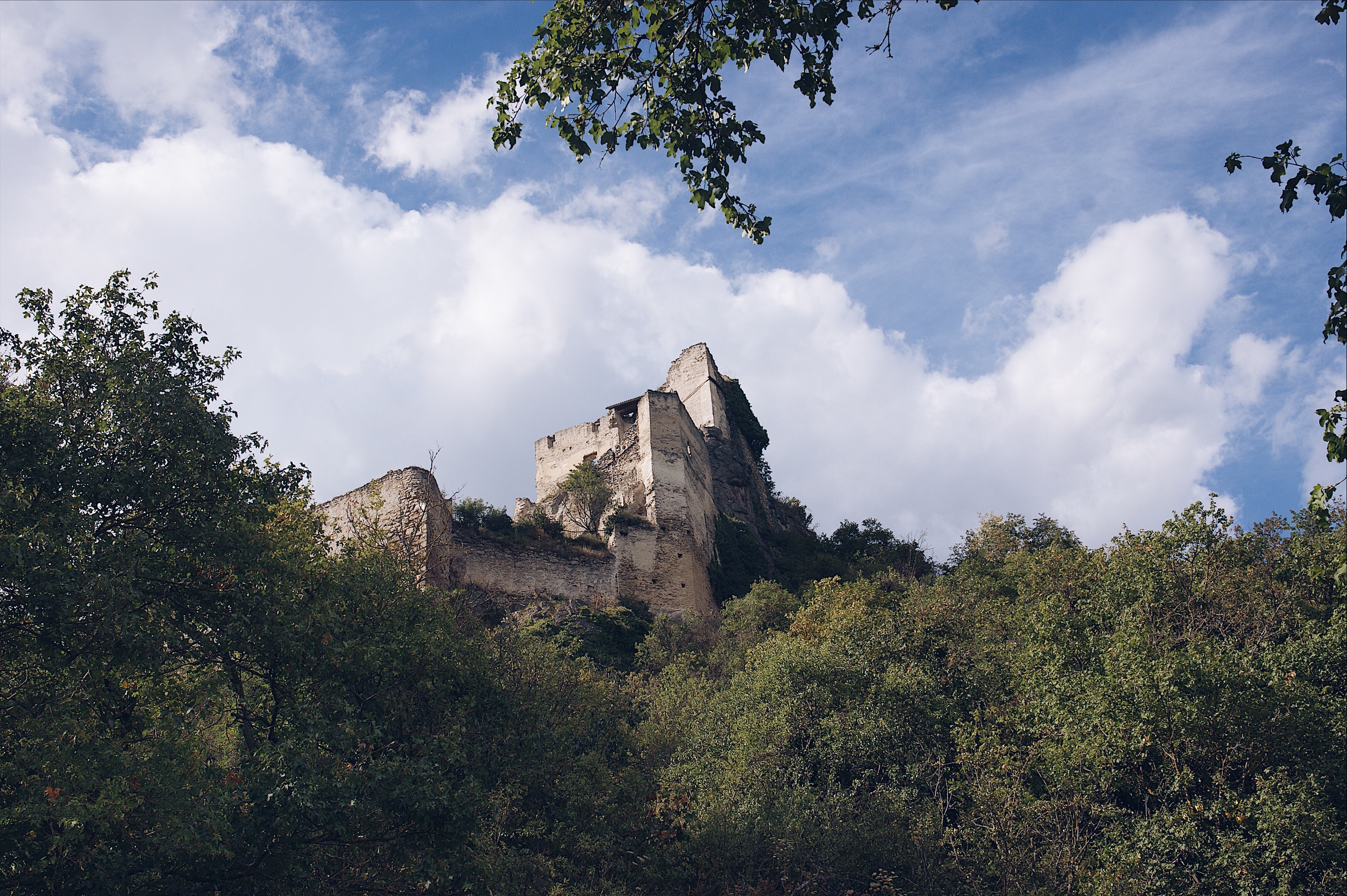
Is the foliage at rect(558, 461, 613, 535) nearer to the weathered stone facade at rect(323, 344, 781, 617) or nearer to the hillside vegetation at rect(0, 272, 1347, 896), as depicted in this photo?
the weathered stone facade at rect(323, 344, 781, 617)

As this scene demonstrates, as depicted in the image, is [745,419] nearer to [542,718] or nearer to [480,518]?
[480,518]

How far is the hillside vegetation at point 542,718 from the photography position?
9547 millimetres

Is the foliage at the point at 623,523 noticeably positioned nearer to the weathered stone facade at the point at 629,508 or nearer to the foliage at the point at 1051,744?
the weathered stone facade at the point at 629,508

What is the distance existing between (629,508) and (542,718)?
68.4ft

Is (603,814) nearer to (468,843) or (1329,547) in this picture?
(468,843)

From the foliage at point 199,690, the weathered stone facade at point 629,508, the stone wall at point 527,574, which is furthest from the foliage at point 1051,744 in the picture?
the stone wall at point 527,574

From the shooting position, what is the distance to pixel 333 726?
10648 millimetres

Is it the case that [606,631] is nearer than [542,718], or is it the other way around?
[542,718]

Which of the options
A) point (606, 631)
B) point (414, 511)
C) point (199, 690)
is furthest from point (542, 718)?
point (606, 631)

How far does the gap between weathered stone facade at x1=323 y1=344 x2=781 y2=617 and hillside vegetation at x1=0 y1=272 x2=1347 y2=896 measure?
6364mm

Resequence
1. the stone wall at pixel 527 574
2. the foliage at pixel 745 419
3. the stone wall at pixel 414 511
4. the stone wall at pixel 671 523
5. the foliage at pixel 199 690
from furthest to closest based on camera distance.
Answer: the foliage at pixel 745 419 → the stone wall at pixel 671 523 → the stone wall at pixel 527 574 → the stone wall at pixel 414 511 → the foliage at pixel 199 690

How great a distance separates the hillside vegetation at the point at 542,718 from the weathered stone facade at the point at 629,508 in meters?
6.36

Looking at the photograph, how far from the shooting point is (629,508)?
114ft

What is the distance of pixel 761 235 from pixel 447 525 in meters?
21.0
